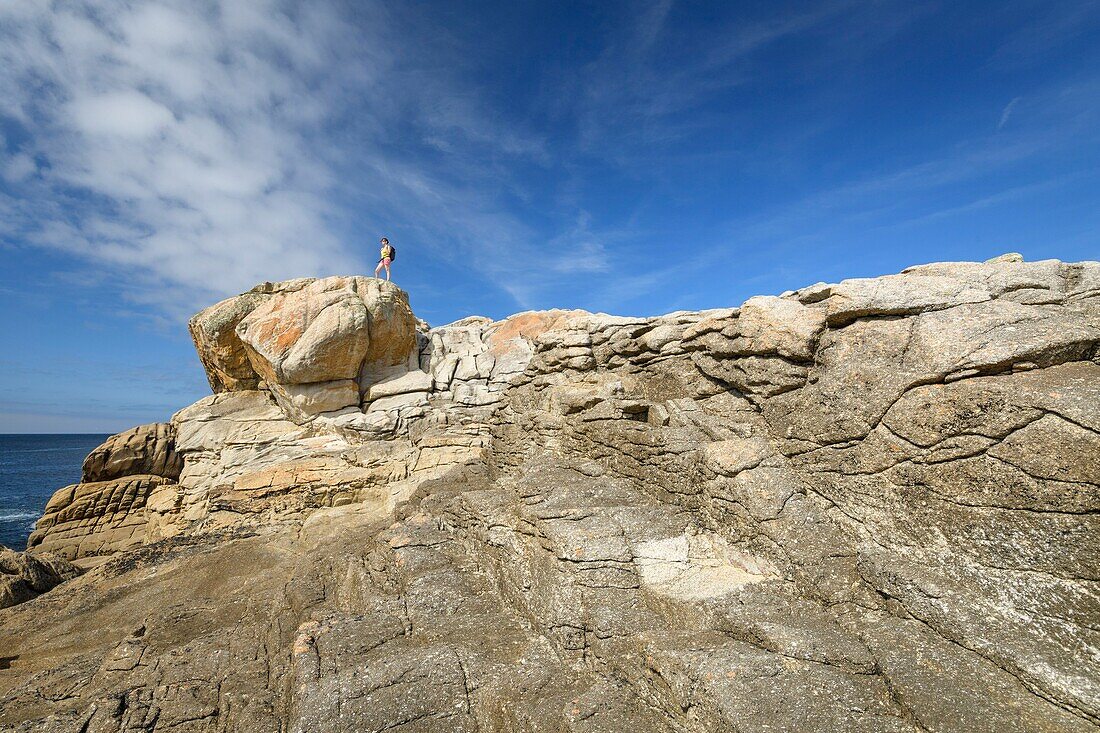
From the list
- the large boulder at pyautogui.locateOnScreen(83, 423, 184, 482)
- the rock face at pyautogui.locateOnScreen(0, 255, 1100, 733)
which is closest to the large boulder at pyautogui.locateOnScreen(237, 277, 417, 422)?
the large boulder at pyautogui.locateOnScreen(83, 423, 184, 482)

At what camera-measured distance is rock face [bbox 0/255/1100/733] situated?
778 centimetres

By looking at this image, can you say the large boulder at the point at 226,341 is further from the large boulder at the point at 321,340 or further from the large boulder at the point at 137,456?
the large boulder at the point at 137,456

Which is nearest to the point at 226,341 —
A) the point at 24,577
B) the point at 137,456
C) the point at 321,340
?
the point at 321,340

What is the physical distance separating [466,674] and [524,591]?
2327mm

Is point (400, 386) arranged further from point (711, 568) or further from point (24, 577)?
point (711, 568)

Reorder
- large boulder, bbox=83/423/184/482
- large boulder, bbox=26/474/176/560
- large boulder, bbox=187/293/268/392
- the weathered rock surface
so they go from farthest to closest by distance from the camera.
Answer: large boulder, bbox=187/293/268/392 < large boulder, bbox=83/423/184/482 < large boulder, bbox=26/474/176/560 < the weathered rock surface

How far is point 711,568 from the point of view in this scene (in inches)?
422

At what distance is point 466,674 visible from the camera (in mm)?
9336

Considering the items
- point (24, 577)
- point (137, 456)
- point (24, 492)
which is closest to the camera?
point (24, 577)

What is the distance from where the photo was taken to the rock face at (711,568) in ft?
25.5

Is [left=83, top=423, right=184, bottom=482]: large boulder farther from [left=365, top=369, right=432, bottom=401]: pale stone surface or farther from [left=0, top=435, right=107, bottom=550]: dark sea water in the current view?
[left=0, top=435, right=107, bottom=550]: dark sea water

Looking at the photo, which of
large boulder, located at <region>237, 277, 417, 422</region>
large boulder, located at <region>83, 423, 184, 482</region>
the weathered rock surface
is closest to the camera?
the weathered rock surface

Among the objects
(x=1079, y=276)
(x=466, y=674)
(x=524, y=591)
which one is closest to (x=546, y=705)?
(x=466, y=674)

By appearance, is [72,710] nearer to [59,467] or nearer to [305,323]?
[305,323]
